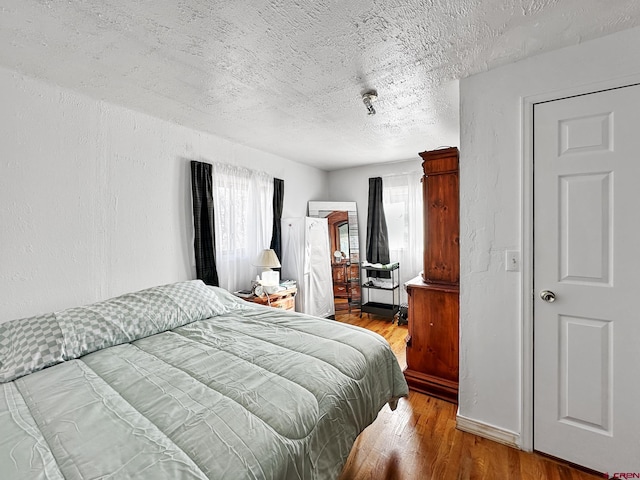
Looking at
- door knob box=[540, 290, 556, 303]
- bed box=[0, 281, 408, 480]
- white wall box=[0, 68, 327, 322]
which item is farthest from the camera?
white wall box=[0, 68, 327, 322]

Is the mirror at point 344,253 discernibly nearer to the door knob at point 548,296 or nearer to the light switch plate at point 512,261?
the light switch plate at point 512,261

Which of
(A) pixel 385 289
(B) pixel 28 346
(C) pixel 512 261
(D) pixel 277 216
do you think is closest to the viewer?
(B) pixel 28 346

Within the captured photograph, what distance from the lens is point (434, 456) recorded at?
1694 millimetres

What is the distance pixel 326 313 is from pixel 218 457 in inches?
137

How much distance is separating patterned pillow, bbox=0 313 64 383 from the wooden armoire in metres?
2.42

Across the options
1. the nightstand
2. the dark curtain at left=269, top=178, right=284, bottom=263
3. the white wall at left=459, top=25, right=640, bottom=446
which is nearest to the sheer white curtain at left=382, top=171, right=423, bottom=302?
the dark curtain at left=269, top=178, right=284, bottom=263

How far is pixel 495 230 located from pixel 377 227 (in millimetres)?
2903

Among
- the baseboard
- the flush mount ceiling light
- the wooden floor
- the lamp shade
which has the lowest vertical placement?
the wooden floor

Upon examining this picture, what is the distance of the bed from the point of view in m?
0.88

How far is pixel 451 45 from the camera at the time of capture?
5.17ft

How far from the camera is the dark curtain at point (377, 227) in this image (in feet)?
15.3

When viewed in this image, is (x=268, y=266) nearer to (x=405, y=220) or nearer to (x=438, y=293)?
(x=438, y=293)

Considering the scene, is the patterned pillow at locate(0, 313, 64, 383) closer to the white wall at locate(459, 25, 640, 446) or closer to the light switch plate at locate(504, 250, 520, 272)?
the white wall at locate(459, 25, 640, 446)

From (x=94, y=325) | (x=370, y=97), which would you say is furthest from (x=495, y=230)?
(x=94, y=325)
